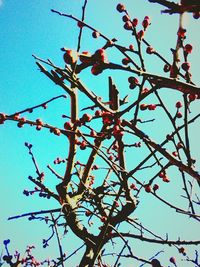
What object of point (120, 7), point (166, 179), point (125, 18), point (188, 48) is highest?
point (120, 7)

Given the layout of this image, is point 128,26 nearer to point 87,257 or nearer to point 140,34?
point 140,34

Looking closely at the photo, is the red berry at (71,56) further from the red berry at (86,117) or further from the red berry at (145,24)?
the red berry at (145,24)

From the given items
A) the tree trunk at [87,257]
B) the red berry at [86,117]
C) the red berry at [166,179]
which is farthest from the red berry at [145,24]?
the tree trunk at [87,257]

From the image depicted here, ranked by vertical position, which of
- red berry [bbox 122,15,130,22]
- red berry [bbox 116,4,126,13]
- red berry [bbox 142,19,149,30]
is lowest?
red berry [bbox 142,19,149,30]

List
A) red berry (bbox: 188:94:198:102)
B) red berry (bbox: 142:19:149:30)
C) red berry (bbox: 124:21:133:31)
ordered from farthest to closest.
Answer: red berry (bbox: 142:19:149:30) < red berry (bbox: 124:21:133:31) < red berry (bbox: 188:94:198:102)

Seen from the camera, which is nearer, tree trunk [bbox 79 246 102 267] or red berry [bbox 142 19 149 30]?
red berry [bbox 142 19 149 30]

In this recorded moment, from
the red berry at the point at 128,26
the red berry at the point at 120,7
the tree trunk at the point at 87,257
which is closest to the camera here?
the red berry at the point at 128,26

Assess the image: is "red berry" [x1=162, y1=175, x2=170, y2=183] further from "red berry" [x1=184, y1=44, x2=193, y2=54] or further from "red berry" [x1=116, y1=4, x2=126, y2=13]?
"red berry" [x1=116, y1=4, x2=126, y2=13]

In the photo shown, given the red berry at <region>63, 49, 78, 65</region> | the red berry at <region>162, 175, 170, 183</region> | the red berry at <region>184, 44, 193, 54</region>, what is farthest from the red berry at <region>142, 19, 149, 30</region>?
the red berry at <region>63, 49, 78, 65</region>

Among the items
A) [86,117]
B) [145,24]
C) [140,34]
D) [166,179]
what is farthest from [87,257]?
[145,24]

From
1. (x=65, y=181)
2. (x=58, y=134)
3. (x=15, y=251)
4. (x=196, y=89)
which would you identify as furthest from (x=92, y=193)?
(x=15, y=251)

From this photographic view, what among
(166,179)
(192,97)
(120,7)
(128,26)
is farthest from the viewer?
(166,179)

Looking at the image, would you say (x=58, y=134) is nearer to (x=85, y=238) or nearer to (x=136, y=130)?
(x=85, y=238)

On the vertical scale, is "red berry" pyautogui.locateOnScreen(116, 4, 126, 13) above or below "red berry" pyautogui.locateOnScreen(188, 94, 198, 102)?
above
